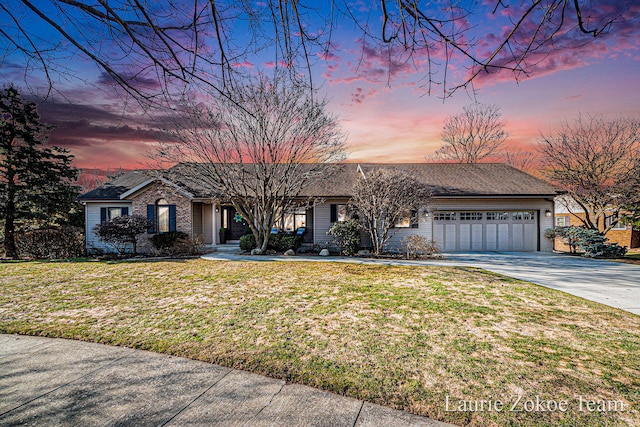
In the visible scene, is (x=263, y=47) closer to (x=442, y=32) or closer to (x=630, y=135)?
(x=442, y=32)

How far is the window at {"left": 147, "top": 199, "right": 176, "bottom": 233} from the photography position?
16.5 m

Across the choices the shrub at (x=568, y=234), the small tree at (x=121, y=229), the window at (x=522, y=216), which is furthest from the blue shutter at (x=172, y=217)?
the shrub at (x=568, y=234)

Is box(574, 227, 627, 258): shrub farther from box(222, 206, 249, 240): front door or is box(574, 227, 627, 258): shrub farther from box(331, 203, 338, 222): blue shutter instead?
box(222, 206, 249, 240): front door

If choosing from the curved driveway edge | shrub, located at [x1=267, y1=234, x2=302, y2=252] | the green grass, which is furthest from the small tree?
shrub, located at [x1=267, y1=234, x2=302, y2=252]

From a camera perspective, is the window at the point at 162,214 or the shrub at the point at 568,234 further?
the window at the point at 162,214

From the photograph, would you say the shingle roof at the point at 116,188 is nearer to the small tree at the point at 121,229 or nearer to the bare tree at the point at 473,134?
the small tree at the point at 121,229

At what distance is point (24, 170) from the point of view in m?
15.0

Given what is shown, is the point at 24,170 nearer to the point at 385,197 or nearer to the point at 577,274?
the point at 385,197

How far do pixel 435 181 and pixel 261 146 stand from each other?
9.47 meters

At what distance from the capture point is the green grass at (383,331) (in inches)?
125

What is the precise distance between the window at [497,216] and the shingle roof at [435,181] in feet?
3.42

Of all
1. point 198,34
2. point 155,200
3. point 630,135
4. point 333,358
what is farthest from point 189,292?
point 630,135

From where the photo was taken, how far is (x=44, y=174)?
15.4 meters

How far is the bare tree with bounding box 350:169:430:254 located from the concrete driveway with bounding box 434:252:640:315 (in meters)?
2.70
